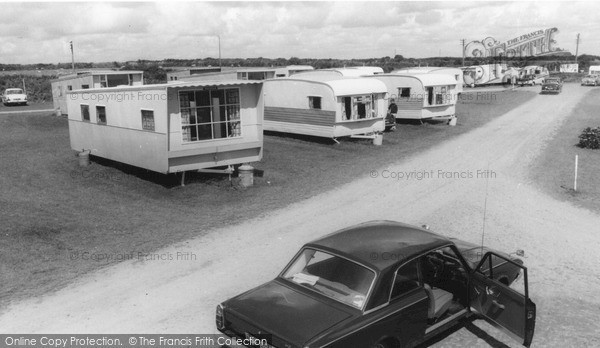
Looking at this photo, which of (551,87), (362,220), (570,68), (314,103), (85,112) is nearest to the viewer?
(362,220)

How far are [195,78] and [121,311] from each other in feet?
75.6

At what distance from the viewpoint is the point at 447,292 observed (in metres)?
6.71

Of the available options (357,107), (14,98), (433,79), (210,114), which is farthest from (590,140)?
(14,98)

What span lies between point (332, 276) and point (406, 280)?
2.75ft

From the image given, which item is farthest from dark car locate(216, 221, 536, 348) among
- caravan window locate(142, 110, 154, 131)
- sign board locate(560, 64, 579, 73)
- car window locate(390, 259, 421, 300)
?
sign board locate(560, 64, 579, 73)

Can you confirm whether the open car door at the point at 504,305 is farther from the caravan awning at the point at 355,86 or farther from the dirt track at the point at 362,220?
the caravan awning at the point at 355,86

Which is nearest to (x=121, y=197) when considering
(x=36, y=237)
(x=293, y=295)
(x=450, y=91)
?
(x=36, y=237)

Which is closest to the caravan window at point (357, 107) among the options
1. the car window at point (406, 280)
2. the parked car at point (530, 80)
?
the car window at point (406, 280)

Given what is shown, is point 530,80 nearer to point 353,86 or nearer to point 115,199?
point 353,86

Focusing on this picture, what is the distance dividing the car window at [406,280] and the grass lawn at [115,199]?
5.51 metres

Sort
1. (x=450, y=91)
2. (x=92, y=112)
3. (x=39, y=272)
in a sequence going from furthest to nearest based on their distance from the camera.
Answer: (x=450, y=91)
(x=92, y=112)
(x=39, y=272)

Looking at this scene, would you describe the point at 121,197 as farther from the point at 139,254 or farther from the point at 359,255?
the point at 359,255

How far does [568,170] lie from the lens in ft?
53.8

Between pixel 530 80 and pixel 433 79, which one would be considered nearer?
pixel 433 79
